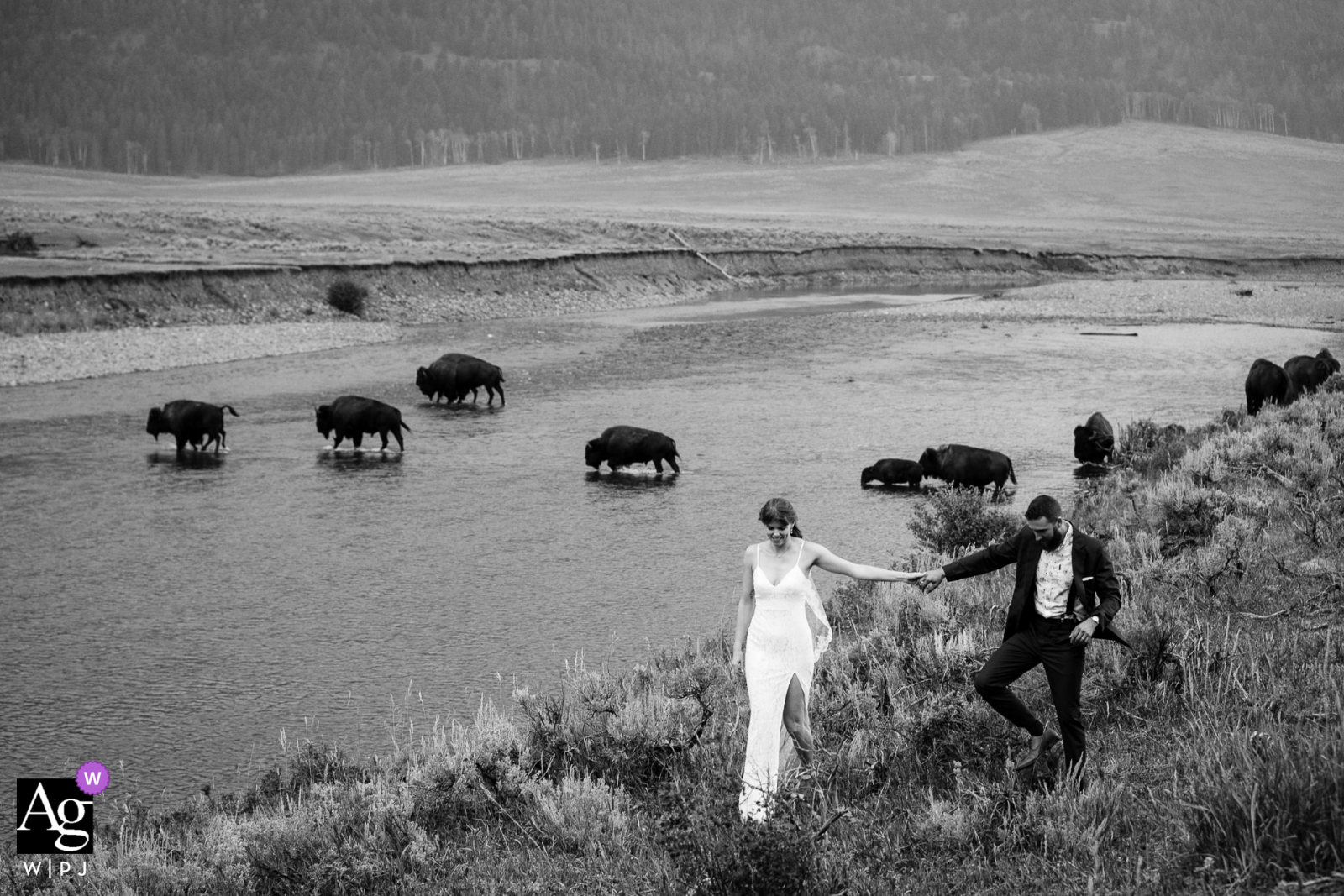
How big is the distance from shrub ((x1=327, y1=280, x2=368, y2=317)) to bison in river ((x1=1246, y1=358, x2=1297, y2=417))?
2970 centimetres

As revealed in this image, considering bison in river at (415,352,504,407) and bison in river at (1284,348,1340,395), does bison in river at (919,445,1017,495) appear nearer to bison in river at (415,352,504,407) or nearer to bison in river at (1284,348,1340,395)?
bison in river at (1284,348,1340,395)

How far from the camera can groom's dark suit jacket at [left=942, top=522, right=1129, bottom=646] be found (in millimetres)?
7664

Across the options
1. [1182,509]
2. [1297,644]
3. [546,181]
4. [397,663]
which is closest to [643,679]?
[397,663]

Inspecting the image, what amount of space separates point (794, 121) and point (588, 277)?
140583 millimetres

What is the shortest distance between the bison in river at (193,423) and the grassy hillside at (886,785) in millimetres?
13528

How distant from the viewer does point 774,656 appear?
7.66 meters

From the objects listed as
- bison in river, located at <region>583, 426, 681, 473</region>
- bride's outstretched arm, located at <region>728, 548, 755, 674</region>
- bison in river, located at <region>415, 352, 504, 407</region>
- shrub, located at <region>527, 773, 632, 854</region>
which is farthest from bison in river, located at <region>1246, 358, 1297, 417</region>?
shrub, located at <region>527, 773, 632, 854</region>

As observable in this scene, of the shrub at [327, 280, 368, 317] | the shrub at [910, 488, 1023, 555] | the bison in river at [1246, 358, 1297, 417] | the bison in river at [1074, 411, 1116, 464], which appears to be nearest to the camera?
the shrub at [910, 488, 1023, 555]

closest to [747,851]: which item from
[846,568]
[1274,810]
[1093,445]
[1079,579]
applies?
[1274,810]

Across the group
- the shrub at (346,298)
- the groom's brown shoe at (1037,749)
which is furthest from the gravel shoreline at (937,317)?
the groom's brown shoe at (1037,749)

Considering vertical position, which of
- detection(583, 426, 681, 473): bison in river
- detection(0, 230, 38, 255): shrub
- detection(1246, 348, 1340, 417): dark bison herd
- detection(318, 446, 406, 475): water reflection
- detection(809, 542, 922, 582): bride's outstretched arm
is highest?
detection(0, 230, 38, 255): shrub

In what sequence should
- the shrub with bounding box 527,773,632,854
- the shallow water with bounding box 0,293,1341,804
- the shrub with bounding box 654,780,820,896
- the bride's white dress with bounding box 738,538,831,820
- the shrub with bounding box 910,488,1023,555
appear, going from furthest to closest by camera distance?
the shrub with bounding box 910,488,1023,555 → the shallow water with bounding box 0,293,1341,804 → the bride's white dress with bounding box 738,538,831,820 → the shrub with bounding box 527,773,632,854 → the shrub with bounding box 654,780,820,896

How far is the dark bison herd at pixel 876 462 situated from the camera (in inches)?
819

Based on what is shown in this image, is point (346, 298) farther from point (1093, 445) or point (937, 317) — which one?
point (1093, 445)
